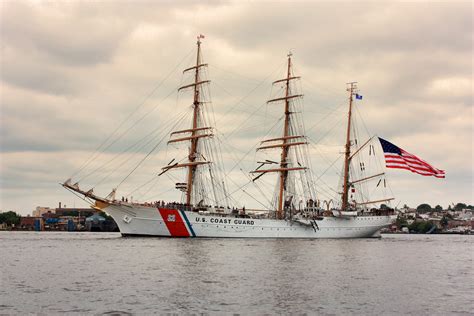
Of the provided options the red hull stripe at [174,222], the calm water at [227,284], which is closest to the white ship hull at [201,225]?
the red hull stripe at [174,222]

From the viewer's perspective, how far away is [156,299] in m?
30.4

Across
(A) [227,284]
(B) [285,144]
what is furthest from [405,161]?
(A) [227,284]

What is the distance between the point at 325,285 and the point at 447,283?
31.4 feet

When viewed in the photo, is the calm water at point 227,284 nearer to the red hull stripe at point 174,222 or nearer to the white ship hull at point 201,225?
the red hull stripe at point 174,222

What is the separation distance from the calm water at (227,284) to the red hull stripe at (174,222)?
23.1m

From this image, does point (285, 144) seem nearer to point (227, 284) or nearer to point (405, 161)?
point (405, 161)

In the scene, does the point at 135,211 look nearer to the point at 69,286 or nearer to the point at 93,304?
the point at 69,286

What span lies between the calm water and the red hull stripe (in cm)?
2307

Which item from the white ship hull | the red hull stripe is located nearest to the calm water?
the red hull stripe

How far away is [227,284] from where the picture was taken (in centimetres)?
3591

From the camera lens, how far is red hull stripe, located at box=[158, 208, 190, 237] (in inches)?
3127

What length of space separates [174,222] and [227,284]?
147 ft

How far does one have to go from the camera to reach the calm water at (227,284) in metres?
28.8

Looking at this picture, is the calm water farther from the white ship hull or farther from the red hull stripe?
the white ship hull
